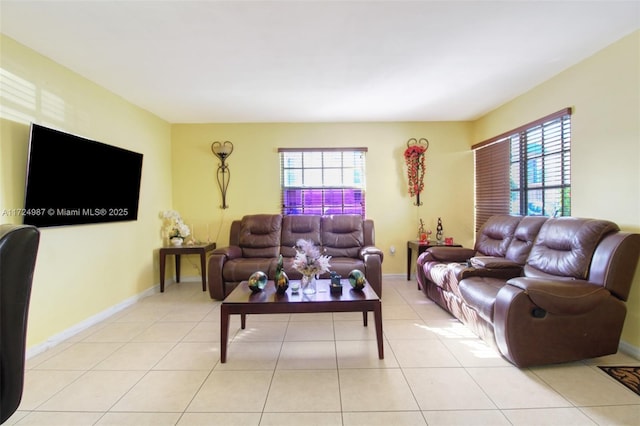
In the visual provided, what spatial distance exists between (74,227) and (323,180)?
9.86ft

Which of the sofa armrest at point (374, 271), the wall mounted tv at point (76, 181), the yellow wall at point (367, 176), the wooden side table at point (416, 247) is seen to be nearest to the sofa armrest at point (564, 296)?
the sofa armrest at point (374, 271)

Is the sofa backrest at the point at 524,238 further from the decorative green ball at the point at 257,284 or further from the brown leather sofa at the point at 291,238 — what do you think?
the decorative green ball at the point at 257,284

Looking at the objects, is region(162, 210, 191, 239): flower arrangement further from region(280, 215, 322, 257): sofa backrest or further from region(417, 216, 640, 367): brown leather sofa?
region(417, 216, 640, 367): brown leather sofa

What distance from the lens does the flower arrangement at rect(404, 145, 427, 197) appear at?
429cm

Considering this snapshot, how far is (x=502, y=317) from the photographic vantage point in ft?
6.60

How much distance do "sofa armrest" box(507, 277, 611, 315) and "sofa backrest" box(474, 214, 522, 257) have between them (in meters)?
1.02

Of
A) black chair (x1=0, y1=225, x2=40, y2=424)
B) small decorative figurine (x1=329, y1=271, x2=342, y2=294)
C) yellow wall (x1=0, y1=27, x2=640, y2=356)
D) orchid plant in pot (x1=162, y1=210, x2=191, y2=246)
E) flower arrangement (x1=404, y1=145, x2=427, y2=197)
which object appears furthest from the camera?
flower arrangement (x1=404, y1=145, x2=427, y2=197)

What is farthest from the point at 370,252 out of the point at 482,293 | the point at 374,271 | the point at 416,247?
the point at 482,293

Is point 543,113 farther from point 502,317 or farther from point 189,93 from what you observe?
→ point 189,93

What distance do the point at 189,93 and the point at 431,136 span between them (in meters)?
3.39

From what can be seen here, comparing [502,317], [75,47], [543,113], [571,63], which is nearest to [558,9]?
[571,63]

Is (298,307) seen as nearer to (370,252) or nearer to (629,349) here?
(370,252)

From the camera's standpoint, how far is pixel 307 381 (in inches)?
75.6

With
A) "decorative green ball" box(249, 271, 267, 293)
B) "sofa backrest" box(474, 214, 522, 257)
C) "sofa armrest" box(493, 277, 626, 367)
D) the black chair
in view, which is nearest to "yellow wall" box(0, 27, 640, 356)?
"sofa armrest" box(493, 277, 626, 367)
